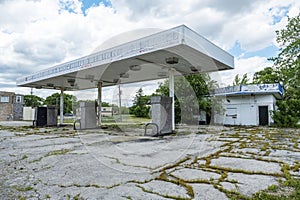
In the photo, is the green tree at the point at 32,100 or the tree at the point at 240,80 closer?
the tree at the point at 240,80

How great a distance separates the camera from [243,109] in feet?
52.2

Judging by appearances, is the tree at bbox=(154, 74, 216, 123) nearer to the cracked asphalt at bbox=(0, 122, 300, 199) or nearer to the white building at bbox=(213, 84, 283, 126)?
the white building at bbox=(213, 84, 283, 126)

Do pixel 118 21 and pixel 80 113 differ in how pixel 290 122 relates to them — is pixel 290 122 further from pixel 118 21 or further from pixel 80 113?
pixel 80 113

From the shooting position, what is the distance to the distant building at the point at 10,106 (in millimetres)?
27391

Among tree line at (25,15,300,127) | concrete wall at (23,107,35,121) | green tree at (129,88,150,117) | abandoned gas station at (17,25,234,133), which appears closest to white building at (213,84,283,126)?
tree line at (25,15,300,127)

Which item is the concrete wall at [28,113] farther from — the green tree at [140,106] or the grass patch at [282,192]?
the grass patch at [282,192]

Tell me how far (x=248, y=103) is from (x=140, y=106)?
9498 millimetres

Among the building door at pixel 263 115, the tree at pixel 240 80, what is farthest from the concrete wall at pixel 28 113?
the tree at pixel 240 80

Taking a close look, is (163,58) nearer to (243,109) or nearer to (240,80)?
(243,109)

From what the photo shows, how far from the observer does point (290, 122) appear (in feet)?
43.7

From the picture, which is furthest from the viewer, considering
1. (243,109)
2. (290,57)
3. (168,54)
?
(290,57)

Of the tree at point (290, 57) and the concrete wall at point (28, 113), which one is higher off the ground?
the tree at point (290, 57)

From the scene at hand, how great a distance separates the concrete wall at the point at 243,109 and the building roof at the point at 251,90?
72 centimetres

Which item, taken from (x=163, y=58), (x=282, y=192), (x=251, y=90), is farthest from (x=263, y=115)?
(x=282, y=192)
